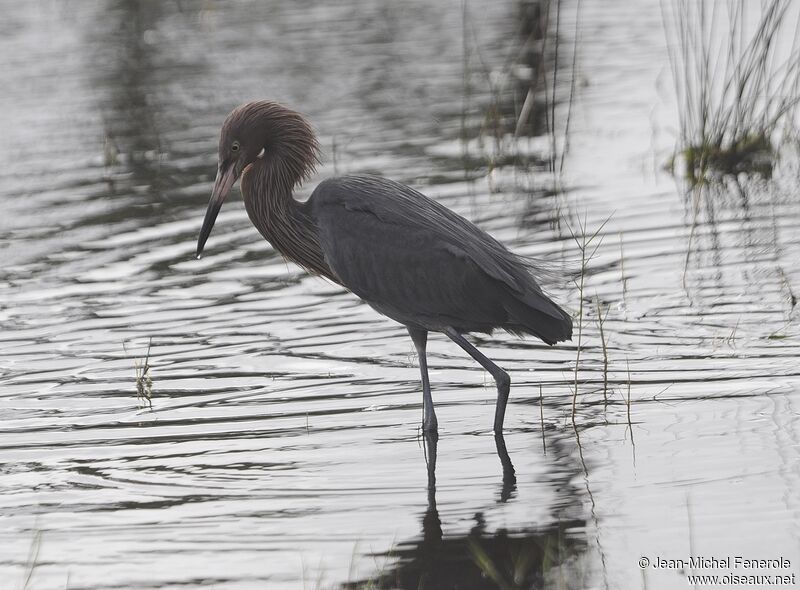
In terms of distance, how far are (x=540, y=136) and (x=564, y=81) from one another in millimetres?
2515

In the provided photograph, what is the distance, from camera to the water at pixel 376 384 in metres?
4.98

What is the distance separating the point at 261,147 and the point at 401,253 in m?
1.05

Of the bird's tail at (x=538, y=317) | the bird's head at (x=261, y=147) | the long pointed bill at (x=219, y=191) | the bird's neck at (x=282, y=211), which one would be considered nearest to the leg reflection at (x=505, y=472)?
the bird's tail at (x=538, y=317)

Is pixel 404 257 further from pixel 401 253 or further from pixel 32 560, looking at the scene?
pixel 32 560

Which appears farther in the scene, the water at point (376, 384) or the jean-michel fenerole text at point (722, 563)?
the water at point (376, 384)

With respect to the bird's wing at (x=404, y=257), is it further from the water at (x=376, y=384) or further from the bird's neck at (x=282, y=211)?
the water at (x=376, y=384)

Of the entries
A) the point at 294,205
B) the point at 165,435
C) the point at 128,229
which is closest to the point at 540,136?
the point at 128,229

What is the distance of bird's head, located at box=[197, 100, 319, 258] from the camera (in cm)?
674

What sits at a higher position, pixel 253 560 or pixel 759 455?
pixel 759 455

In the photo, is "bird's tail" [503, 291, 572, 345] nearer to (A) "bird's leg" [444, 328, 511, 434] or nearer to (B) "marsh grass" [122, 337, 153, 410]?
(A) "bird's leg" [444, 328, 511, 434]

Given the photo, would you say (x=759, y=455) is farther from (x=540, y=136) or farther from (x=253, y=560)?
(x=540, y=136)

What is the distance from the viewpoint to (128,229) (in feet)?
33.9

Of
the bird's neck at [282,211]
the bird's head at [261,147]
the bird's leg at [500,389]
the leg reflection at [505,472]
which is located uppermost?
the bird's head at [261,147]

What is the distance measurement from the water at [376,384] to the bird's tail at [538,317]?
1.26 feet
